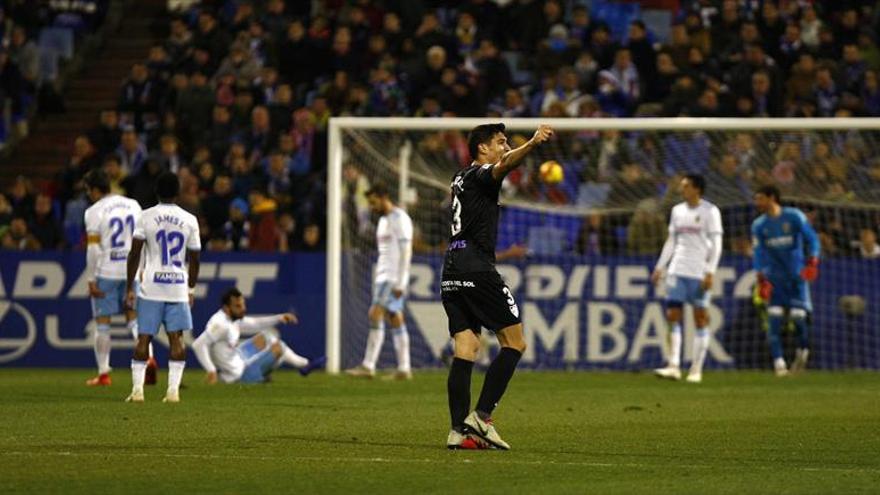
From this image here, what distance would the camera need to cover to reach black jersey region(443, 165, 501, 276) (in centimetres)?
1226

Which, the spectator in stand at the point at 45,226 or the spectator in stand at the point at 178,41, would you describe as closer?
the spectator in stand at the point at 45,226

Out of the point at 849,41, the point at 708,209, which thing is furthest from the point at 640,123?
the point at 849,41

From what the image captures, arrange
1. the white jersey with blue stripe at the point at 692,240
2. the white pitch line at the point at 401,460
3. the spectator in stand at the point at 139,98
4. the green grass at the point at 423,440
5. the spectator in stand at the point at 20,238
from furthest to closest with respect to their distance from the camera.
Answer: the spectator in stand at the point at 139,98 → the spectator in stand at the point at 20,238 → the white jersey with blue stripe at the point at 692,240 → the white pitch line at the point at 401,460 → the green grass at the point at 423,440

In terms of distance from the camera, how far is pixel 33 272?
23734mm

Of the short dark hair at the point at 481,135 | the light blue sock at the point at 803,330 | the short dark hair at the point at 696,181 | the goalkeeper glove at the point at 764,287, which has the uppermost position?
the short dark hair at the point at 481,135

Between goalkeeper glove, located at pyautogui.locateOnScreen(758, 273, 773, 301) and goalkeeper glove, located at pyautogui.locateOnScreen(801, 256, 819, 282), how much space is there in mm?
424

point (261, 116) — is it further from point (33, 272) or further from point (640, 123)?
point (640, 123)

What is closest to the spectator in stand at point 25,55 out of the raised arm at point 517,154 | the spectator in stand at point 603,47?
the spectator in stand at point 603,47

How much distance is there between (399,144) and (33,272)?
518 cm

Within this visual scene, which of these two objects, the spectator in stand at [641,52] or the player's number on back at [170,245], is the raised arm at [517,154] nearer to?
the player's number on back at [170,245]

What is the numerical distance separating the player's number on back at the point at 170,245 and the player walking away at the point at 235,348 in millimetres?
3304

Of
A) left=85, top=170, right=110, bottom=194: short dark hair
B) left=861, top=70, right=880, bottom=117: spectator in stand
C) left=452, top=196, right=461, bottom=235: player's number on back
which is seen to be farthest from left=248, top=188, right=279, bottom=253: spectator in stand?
left=452, top=196, right=461, bottom=235: player's number on back

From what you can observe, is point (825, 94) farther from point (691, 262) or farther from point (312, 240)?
point (312, 240)

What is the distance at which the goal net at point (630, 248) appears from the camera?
23.3m
